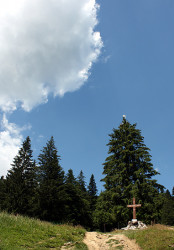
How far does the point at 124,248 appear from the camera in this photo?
10.6 meters

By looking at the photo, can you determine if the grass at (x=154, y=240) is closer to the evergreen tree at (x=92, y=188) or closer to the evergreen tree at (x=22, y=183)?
the evergreen tree at (x=22, y=183)

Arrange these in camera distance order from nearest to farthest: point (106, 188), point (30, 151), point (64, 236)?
point (64, 236)
point (106, 188)
point (30, 151)

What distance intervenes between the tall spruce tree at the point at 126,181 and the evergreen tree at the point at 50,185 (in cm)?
528

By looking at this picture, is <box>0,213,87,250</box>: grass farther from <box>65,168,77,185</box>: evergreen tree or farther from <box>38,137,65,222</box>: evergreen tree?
<box>65,168,77,185</box>: evergreen tree

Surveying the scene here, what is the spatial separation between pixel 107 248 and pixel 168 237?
3.66m

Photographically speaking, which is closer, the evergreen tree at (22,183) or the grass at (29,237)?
the grass at (29,237)

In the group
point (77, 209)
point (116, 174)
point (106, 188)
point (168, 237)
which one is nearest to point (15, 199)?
point (77, 209)

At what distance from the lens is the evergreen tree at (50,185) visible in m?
23.5

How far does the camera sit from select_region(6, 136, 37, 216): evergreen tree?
2806cm

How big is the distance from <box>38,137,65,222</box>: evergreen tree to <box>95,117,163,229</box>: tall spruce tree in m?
5.28

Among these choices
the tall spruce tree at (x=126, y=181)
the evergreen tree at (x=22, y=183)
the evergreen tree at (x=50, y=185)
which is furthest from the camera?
the evergreen tree at (x=22, y=183)

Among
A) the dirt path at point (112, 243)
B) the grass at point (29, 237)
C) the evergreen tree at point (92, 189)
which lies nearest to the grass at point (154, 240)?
the dirt path at point (112, 243)

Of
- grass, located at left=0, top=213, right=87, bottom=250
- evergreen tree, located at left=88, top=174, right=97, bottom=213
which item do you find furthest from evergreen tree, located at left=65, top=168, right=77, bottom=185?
grass, located at left=0, top=213, right=87, bottom=250

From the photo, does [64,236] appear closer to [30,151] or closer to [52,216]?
[52,216]
